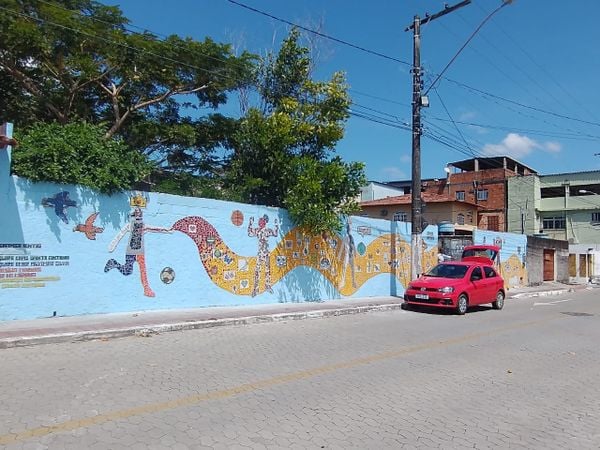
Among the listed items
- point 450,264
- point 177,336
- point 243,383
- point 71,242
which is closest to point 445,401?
point 243,383

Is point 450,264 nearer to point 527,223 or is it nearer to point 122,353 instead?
point 122,353

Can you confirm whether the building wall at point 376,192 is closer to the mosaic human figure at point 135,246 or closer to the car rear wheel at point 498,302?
the car rear wheel at point 498,302

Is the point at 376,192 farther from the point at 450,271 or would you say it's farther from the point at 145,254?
the point at 145,254

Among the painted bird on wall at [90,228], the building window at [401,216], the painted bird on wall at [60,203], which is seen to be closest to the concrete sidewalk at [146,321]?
the painted bird on wall at [90,228]

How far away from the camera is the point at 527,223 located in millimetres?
58875

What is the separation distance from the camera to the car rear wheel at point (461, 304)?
1543 centimetres

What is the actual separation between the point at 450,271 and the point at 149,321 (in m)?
9.71

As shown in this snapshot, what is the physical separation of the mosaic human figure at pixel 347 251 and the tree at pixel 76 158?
794 cm

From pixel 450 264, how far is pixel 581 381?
32.2 feet

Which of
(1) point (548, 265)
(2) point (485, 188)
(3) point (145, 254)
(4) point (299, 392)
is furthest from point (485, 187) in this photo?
(4) point (299, 392)

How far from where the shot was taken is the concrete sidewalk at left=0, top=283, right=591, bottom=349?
9055 millimetres

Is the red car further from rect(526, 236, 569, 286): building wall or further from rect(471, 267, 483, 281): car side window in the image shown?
rect(526, 236, 569, 286): building wall

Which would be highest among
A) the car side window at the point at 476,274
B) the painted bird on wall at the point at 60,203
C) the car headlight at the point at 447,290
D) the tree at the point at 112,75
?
the tree at the point at 112,75

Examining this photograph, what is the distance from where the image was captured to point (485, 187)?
6056 centimetres
